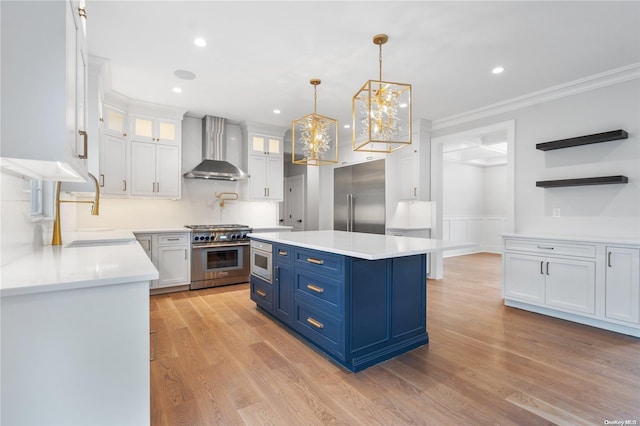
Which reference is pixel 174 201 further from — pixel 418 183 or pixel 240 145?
pixel 418 183

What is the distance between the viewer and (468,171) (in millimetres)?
8469

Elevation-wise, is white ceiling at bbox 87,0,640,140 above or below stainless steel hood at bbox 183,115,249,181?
above

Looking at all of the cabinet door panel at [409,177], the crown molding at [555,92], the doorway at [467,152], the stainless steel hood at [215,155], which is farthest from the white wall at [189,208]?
the crown molding at [555,92]

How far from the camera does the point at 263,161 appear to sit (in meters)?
5.45

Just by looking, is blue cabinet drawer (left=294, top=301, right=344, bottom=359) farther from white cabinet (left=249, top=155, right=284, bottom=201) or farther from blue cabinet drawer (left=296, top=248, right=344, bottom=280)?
white cabinet (left=249, top=155, right=284, bottom=201)

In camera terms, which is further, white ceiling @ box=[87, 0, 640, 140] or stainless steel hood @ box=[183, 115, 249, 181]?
stainless steel hood @ box=[183, 115, 249, 181]

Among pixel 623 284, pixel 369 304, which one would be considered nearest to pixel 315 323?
pixel 369 304

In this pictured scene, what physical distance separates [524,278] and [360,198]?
10.5ft

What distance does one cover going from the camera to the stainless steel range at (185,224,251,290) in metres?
4.52

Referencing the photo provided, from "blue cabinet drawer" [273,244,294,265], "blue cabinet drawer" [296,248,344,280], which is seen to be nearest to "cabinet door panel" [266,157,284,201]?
"blue cabinet drawer" [273,244,294,265]

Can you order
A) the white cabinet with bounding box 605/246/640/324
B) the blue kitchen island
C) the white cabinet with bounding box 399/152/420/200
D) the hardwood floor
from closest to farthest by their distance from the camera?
1. the hardwood floor
2. the blue kitchen island
3. the white cabinet with bounding box 605/246/640/324
4. the white cabinet with bounding box 399/152/420/200

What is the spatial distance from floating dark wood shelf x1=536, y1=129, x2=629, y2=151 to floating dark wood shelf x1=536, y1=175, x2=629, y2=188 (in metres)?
0.40

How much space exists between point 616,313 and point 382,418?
2820 millimetres

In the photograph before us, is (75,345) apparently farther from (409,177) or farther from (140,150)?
(409,177)
